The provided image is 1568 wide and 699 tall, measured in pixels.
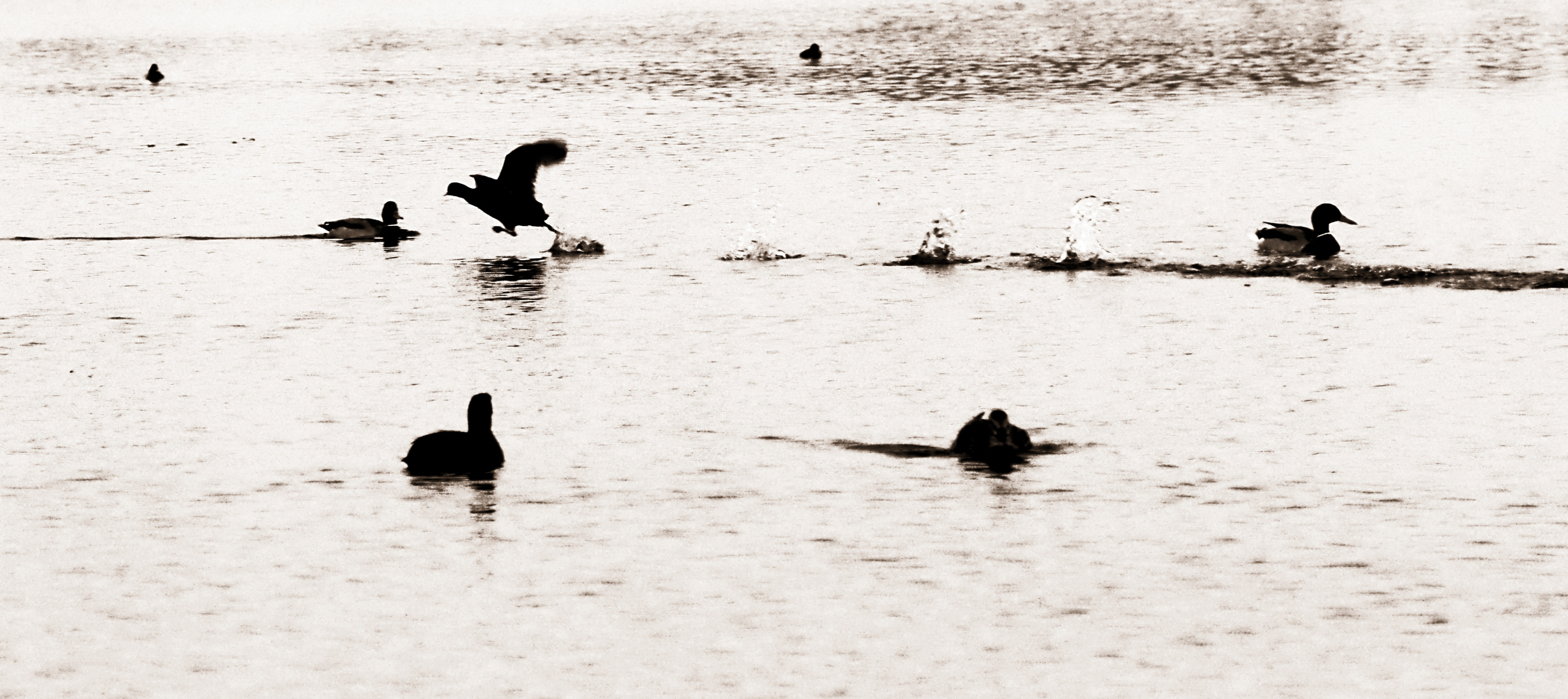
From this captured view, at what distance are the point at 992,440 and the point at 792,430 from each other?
215cm

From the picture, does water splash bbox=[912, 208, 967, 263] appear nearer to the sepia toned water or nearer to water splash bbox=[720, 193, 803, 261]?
the sepia toned water

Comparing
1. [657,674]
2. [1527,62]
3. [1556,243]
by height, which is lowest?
[657,674]

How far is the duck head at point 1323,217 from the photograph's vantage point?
26.6 meters

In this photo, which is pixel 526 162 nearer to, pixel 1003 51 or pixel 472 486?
pixel 472 486

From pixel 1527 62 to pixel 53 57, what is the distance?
5768 cm

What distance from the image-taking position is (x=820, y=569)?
1338cm

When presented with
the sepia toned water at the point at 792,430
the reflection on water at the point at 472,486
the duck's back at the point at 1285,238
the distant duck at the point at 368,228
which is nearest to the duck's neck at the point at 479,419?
the reflection on water at the point at 472,486

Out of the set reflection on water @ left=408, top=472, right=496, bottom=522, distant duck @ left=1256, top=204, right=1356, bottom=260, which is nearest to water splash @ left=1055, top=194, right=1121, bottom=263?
distant duck @ left=1256, top=204, right=1356, bottom=260

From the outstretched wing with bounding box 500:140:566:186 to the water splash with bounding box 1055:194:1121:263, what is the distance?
20.6ft

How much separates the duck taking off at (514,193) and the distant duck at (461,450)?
11.8 meters

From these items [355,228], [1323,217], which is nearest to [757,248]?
[355,228]

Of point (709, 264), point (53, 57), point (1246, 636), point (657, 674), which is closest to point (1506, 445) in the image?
point (1246, 636)

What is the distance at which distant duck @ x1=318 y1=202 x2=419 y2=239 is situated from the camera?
99.3 ft

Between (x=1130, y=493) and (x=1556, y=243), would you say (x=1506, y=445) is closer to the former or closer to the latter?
(x=1130, y=493)
